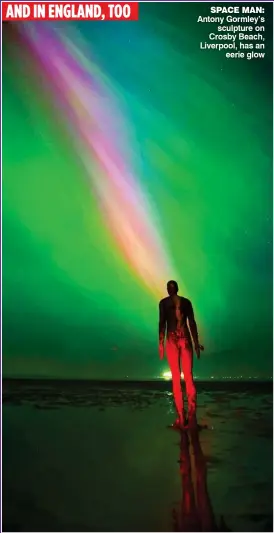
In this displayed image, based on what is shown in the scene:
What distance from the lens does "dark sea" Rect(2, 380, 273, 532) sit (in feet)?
11.6

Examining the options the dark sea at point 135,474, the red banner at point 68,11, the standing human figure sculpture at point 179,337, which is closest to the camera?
the dark sea at point 135,474

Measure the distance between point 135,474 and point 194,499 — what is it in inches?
25.3

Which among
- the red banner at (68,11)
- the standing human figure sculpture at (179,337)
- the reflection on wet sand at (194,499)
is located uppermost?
the red banner at (68,11)

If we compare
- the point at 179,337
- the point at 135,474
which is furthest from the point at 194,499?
the point at 179,337

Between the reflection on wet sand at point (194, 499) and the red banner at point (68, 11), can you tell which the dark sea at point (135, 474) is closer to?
the reflection on wet sand at point (194, 499)

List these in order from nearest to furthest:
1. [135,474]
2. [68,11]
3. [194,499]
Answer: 1. [194,499]
2. [135,474]
3. [68,11]

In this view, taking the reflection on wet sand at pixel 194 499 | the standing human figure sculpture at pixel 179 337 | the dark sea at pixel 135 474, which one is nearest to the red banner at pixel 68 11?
the standing human figure sculpture at pixel 179 337

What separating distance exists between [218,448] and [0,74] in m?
3.71

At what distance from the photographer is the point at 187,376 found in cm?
475

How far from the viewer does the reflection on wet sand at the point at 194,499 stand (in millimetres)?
3406

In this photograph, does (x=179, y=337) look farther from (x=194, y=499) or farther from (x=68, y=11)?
(x=68, y=11)

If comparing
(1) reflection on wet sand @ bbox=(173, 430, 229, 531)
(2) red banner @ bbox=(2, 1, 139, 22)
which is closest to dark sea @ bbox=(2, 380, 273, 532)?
(1) reflection on wet sand @ bbox=(173, 430, 229, 531)

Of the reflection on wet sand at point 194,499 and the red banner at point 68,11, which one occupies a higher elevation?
the red banner at point 68,11

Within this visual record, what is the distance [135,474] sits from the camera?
4051 millimetres
